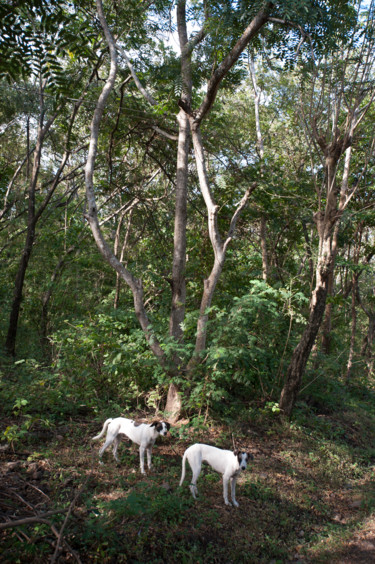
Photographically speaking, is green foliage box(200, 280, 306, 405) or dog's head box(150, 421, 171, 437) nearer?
dog's head box(150, 421, 171, 437)

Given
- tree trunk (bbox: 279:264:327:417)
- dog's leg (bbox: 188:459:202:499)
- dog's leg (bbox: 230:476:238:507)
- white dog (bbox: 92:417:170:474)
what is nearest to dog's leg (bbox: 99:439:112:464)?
white dog (bbox: 92:417:170:474)

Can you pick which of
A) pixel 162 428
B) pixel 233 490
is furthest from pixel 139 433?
pixel 233 490

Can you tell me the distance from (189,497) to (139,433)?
1.00 meters

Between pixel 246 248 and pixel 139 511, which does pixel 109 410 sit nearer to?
pixel 139 511

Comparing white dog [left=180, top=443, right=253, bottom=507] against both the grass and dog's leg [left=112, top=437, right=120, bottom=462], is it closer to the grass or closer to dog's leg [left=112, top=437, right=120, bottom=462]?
the grass

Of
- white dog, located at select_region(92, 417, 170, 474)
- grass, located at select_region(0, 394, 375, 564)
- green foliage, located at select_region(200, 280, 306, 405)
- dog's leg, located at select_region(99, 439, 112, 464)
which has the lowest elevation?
grass, located at select_region(0, 394, 375, 564)

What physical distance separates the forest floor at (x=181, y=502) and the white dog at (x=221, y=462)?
0.63ft

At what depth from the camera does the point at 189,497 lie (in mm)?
4484

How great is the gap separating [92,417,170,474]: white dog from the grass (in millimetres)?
228

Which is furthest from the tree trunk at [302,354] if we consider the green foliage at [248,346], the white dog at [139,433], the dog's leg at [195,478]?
the dog's leg at [195,478]

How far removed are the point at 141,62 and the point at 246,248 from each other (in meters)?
6.06

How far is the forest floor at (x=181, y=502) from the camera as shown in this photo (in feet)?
10.8

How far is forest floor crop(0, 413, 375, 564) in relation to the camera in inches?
129

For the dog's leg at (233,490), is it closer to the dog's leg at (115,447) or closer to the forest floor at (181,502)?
the forest floor at (181,502)
